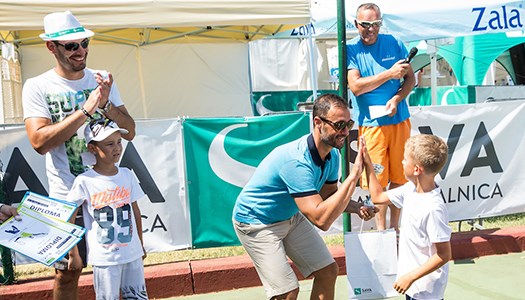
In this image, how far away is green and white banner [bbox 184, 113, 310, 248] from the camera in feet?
17.8

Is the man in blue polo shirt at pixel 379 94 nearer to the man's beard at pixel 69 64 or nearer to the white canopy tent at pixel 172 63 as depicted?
the man's beard at pixel 69 64

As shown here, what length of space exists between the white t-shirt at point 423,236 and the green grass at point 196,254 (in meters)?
2.55

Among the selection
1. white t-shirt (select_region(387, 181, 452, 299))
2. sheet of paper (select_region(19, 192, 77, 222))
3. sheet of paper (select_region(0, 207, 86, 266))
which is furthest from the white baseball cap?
white t-shirt (select_region(387, 181, 452, 299))

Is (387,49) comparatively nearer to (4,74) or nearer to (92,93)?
(92,93)

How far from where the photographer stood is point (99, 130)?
11.0ft

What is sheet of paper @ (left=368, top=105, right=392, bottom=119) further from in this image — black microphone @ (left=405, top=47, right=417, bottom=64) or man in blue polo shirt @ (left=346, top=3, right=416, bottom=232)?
black microphone @ (left=405, top=47, right=417, bottom=64)

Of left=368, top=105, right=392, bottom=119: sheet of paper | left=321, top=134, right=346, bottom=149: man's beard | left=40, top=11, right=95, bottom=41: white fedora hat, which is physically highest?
left=40, top=11, right=95, bottom=41: white fedora hat

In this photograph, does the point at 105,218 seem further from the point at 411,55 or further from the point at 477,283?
the point at 477,283

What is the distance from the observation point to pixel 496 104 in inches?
A: 239

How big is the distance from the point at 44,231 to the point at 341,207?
1.53m

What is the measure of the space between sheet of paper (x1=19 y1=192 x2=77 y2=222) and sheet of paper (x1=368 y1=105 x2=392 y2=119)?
286 cm

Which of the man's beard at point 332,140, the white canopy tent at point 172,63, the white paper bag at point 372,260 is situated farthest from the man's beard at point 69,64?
the white canopy tent at point 172,63

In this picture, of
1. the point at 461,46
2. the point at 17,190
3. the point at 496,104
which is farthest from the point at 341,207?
the point at 461,46

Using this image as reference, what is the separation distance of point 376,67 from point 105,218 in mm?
2886
